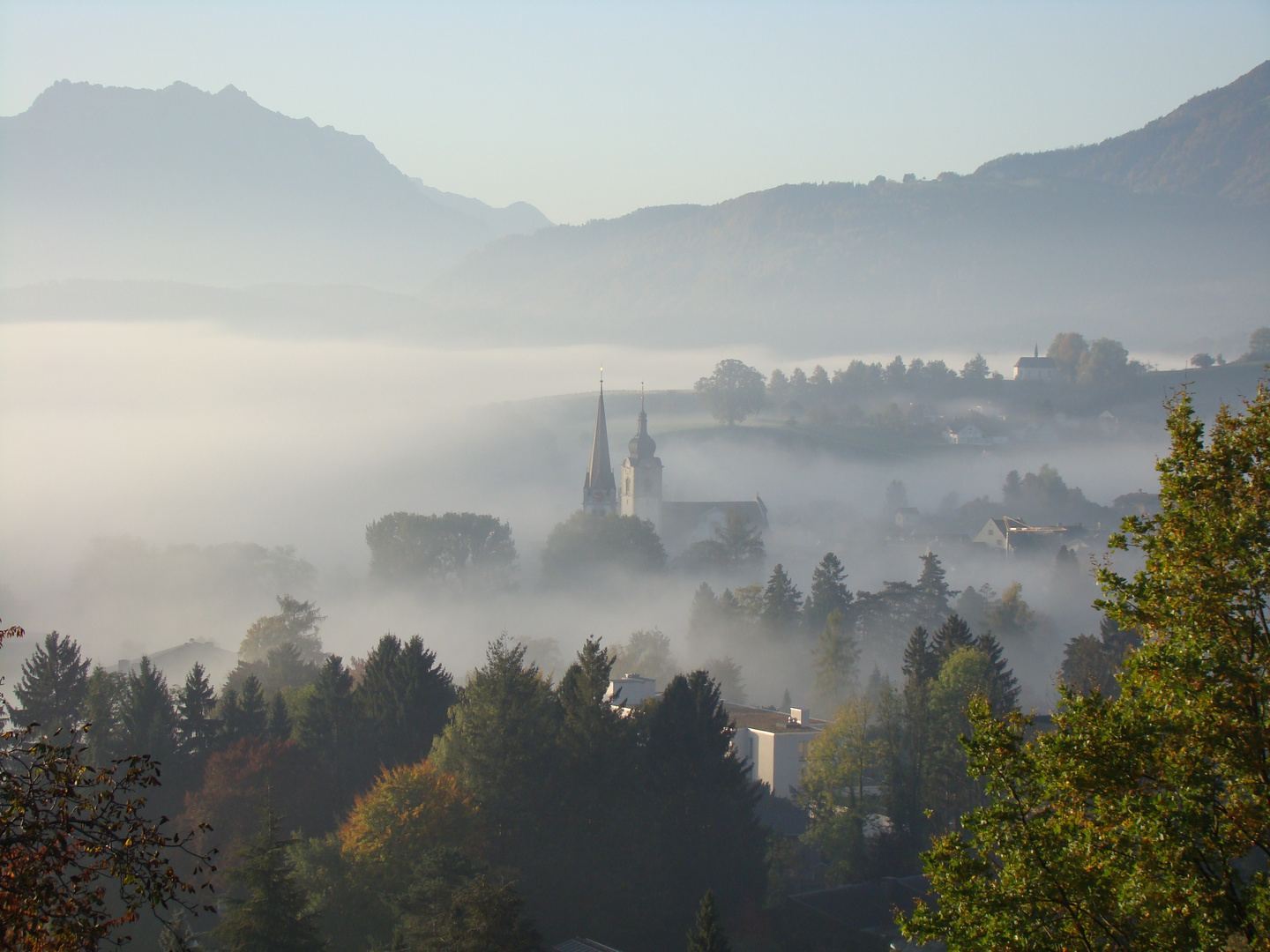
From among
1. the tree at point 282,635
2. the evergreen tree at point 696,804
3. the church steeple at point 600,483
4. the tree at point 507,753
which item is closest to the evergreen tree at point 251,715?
the tree at point 507,753

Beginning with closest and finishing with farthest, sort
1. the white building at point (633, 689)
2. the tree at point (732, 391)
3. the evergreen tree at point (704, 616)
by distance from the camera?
the white building at point (633, 689)
the evergreen tree at point (704, 616)
the tree at point (732, 391)

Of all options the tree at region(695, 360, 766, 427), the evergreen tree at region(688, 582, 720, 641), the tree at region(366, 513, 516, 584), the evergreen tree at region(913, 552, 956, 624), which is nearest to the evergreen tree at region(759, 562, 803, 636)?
the evergreen tree at region(688, 582, 720, 641)

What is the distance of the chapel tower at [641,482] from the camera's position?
12275 centimetres

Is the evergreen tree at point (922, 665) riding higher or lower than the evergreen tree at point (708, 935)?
lower

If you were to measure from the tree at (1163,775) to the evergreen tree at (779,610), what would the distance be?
79233 mm

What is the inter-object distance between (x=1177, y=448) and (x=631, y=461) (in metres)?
112

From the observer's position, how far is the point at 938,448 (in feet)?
625

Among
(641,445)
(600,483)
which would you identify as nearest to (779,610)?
(600,483)

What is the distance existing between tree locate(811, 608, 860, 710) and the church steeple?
42136 mm

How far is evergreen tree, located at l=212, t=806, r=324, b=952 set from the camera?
2288 cm

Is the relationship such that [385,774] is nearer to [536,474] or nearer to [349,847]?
[349,847]

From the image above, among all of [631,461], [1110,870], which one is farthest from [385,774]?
[631,461]

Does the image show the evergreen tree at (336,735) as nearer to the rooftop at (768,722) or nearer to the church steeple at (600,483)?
the rooftop at (768,722)

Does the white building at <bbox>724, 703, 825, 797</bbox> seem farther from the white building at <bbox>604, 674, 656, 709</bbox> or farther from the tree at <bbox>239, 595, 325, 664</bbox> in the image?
the tree at <bbox>239, 595, 325, 664</bbox>
